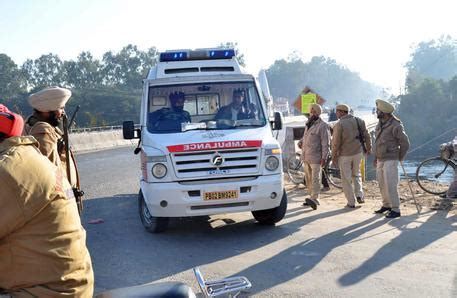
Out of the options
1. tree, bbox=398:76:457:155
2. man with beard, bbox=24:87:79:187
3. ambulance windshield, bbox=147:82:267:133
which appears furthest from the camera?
tree, bbox=398:76:457:155

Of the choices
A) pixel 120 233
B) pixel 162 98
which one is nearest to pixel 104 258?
pixel 120 233

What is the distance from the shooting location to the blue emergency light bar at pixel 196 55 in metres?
8.01

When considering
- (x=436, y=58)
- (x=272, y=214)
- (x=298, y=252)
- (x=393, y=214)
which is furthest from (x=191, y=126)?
(x=436, y=58)

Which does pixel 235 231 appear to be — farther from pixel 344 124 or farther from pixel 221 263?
pixel 344 124

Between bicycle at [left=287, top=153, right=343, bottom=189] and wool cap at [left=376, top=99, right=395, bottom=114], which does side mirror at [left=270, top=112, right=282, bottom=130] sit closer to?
wool cap at [left=376, top=99, right=395, bottom=114]

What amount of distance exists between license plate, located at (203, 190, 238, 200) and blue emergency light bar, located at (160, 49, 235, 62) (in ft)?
8.37

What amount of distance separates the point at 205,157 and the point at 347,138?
3338 millimetres

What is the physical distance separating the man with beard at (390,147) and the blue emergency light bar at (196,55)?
2.65 metres

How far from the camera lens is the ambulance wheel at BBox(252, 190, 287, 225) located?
7293mm

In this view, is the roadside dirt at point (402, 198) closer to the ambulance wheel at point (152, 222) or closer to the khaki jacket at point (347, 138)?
the khaki jacket at point (347, 138)

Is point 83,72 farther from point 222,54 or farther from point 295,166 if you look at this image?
point 222,54

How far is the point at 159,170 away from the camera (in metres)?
6.57

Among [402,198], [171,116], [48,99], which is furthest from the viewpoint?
[402,198]

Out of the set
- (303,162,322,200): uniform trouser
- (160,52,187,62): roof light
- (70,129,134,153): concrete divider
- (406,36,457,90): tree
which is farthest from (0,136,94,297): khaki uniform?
(406,36,457,90): tree
